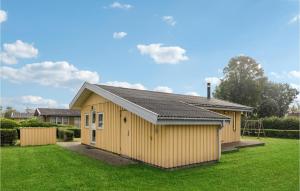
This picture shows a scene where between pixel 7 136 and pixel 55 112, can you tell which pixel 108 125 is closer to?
pixel 7 136

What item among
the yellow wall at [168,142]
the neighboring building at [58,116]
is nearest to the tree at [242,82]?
the neighboring building at [58,116]

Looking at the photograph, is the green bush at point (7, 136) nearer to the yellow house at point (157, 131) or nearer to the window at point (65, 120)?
the yellow house at point (157, 131)

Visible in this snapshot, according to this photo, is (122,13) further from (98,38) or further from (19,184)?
(19,184)

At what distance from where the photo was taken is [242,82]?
130ft

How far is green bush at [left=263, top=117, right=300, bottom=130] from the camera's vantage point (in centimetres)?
2733

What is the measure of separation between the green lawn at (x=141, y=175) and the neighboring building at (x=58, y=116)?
28239 millimetres

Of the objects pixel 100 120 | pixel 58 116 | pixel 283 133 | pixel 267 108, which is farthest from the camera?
pixel 267 108

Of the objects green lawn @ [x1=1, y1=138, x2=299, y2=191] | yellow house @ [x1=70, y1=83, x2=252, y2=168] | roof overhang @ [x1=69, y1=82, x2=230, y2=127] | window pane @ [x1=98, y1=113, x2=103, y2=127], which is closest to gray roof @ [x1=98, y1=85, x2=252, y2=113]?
yellow house @ [x1=70, y1=83, x2=252, y2=168]

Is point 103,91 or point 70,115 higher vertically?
point 103,91

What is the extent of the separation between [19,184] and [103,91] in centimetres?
577

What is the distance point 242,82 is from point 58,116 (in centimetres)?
2648

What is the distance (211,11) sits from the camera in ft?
45.8

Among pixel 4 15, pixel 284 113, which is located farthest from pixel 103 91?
pixel 284 113

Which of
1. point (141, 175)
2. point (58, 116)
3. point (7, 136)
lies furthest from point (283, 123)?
point (58, 116)
